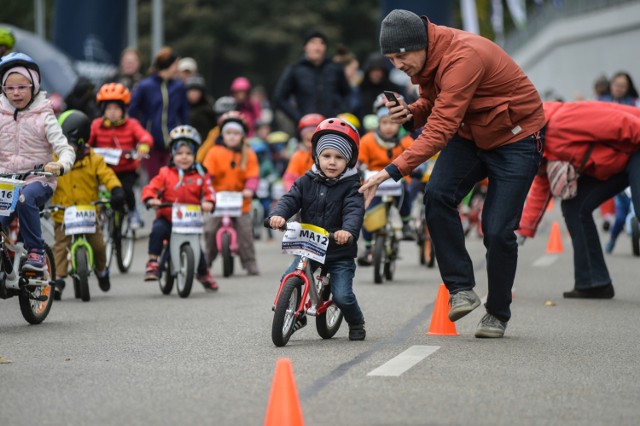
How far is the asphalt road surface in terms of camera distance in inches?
267

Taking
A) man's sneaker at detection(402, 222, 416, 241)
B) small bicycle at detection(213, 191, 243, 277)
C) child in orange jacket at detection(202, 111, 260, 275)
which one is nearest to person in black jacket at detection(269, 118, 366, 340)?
man's sneaker at detection(402, 222, 416, 241)

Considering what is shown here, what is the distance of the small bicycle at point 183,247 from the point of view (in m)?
12.9

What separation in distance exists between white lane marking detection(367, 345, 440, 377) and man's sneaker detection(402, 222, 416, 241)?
6036mm

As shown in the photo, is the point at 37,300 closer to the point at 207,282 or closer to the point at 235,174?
the point at 207,282

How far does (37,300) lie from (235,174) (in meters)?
5.43

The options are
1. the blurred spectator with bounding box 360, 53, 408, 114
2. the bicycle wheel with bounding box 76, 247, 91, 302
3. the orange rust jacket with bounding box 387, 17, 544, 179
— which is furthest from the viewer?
the blurred spectator with bounding box 360, 53, 408, 114

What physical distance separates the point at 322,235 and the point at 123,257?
6.81 meters

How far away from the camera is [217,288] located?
1352 cm

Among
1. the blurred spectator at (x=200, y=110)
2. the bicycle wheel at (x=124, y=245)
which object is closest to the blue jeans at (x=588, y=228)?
the bicycle wheel at (x=124, y=245)

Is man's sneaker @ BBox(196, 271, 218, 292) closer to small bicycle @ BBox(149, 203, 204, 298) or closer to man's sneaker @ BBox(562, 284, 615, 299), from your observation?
small bicycle @ BBox(149, 203, 204, 298)

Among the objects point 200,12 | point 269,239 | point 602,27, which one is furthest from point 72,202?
point 200,12

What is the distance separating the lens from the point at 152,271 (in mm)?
13328

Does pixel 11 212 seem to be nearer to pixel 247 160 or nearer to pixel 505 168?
pixel 505 168

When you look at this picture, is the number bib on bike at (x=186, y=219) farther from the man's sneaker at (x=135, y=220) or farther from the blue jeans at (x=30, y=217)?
the blue jeans at (x=30, y=217)
